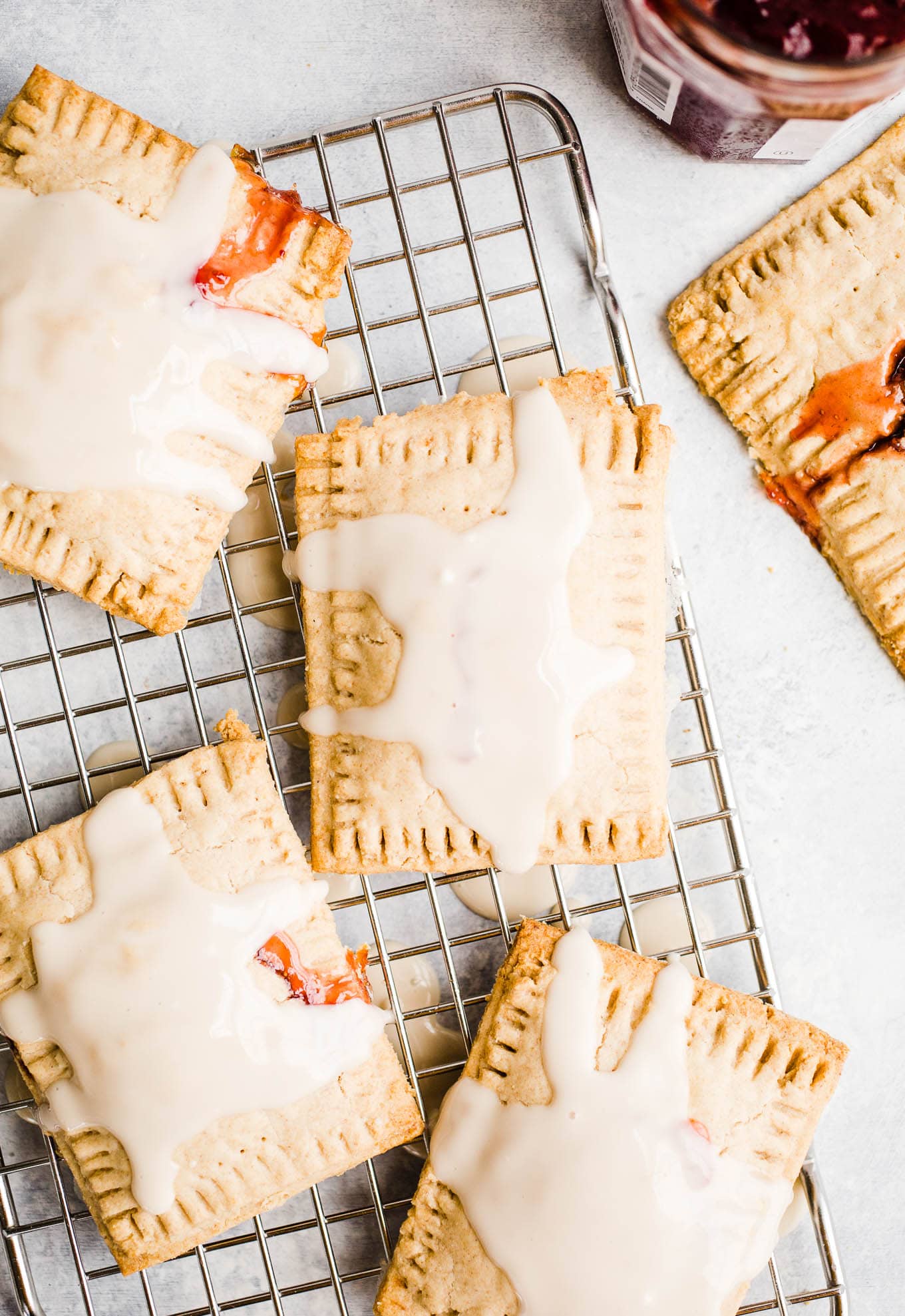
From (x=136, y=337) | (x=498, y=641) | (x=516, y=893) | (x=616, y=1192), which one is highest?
(x=136, y=337)

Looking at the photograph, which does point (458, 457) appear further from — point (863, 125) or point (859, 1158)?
point (859, 1158)

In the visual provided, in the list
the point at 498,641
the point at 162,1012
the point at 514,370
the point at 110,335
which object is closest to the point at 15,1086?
the point at 162,1012

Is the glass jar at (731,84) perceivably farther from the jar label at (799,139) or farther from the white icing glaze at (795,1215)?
the white icing glaze at (795,1215)

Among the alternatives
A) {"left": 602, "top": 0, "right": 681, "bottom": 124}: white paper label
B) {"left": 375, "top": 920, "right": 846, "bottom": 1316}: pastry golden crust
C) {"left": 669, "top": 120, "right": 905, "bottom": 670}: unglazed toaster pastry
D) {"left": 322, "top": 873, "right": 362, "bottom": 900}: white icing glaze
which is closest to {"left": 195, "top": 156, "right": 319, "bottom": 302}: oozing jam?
{"left": 602, "top": 0, "right": 681, "bottom": 124}: white paper label

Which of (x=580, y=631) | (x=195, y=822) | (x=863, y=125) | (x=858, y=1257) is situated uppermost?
(x=863, y=125)

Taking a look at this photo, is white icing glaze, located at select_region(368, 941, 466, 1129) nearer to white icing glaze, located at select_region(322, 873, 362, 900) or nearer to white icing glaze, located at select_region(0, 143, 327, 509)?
white icing glaze, located at select_region(322, 873, 362, 900)

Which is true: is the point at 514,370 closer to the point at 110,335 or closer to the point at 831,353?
the point at 831,353

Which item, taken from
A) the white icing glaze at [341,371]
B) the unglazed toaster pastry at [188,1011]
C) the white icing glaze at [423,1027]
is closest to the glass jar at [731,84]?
the white icing glaze at [341,371]

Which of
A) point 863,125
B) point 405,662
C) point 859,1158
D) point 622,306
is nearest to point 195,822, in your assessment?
point 405,662
